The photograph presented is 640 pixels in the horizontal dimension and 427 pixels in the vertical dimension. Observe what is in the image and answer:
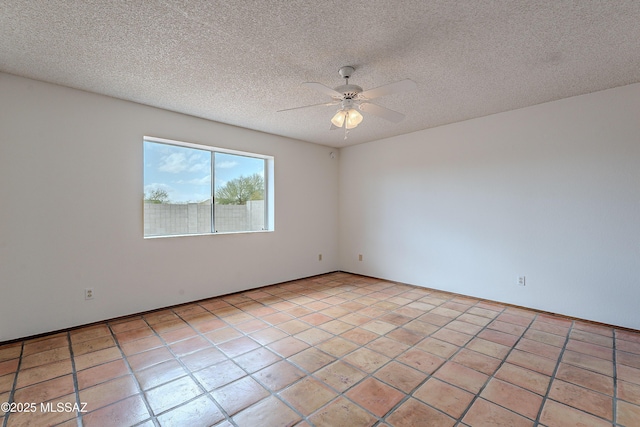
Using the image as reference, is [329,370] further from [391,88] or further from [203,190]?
[203,190]

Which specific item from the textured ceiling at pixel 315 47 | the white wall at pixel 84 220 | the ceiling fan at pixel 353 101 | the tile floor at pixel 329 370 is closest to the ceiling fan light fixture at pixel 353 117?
the ceiling fan at pixel 353 101

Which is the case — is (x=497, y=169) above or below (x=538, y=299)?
above

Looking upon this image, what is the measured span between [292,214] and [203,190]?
1511 millimetres

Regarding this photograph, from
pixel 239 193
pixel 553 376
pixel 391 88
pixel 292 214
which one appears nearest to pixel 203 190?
pixel 239 193

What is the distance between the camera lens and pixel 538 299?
3426 mm

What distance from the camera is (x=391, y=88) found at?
2.14 metres

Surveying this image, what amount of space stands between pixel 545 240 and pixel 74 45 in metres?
4.90

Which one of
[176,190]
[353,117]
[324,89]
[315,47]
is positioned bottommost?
[176,190]

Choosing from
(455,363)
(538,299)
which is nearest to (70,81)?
(455,363)

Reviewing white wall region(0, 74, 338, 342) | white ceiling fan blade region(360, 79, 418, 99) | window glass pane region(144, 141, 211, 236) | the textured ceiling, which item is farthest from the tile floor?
the textured ceiling

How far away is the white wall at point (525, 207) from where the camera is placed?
9.66ft

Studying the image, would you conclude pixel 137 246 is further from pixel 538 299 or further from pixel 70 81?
pixel 538 299

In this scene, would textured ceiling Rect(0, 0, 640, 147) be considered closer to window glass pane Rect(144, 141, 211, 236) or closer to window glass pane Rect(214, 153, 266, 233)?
window glass pane Rect(144, 141, 211, 236)

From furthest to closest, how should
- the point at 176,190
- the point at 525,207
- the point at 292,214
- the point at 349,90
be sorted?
the point at 292,214 < the point at 176,190 < the point at 525,207 < the point at 349,90
